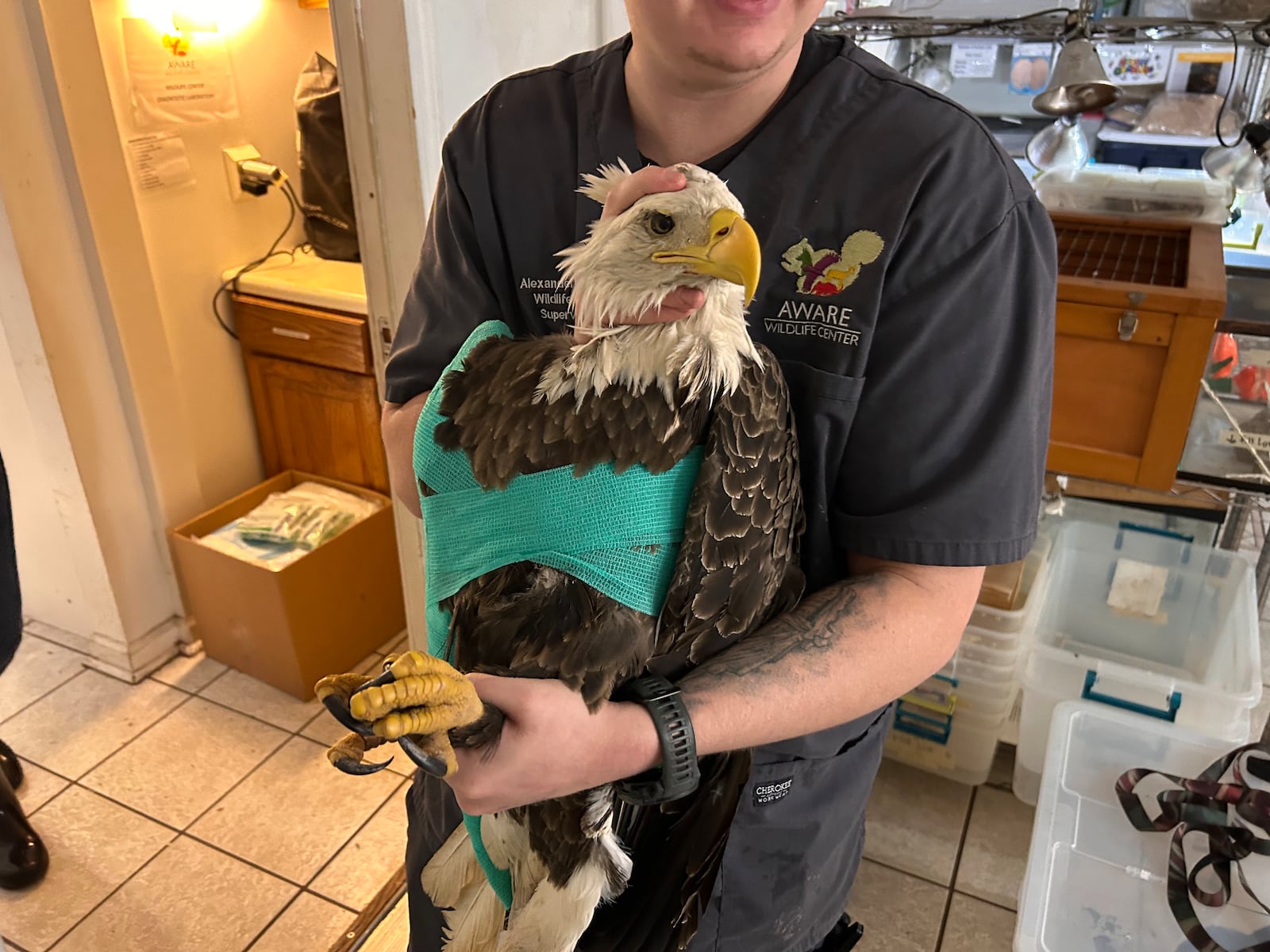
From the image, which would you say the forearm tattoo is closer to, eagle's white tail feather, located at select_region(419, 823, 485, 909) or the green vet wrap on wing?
the green vet wrap on wing

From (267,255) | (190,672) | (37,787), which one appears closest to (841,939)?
(37,787)

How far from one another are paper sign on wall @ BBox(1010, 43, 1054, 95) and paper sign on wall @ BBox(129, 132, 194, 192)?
8.51 feet

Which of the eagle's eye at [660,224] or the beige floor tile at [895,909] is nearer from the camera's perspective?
the eagle's eye at [660,224]

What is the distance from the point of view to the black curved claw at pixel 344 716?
2.23 ft

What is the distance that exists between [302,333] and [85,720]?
128 centimetres

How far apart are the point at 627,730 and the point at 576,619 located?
107mm

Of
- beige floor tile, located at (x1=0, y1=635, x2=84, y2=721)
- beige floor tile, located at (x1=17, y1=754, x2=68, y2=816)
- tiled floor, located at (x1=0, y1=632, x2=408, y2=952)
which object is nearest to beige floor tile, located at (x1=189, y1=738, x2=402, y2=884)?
tiled floor, located at (x1=0, y1=632, x2=408, y2=952)

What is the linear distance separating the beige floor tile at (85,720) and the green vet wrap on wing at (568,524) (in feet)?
6.98

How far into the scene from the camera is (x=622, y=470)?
2.59 ft

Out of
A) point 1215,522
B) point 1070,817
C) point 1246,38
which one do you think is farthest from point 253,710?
point 1246,38

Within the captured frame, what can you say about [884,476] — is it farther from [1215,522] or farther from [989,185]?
[1215,522]

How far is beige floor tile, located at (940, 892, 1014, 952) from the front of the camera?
6.39ft

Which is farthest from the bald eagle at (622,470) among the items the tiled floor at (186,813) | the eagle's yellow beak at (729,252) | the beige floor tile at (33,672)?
the beige floor tile at (33,672)

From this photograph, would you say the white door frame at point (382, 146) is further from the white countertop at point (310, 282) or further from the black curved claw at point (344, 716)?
the black curved claw at point (344, 716)
